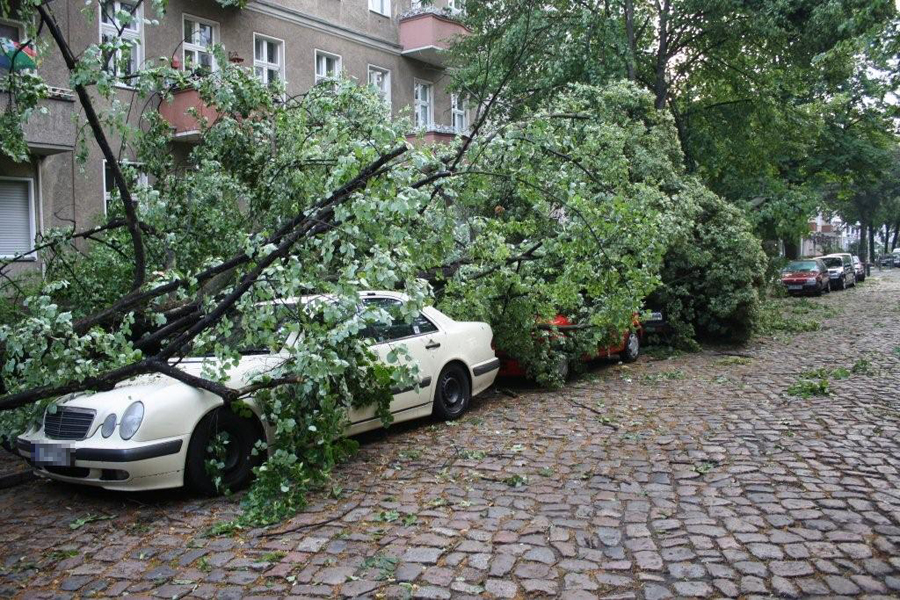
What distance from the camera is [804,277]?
33.7 m

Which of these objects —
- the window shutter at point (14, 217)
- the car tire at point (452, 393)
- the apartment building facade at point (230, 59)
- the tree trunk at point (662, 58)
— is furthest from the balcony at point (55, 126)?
the tree trunk at point (662, 58)

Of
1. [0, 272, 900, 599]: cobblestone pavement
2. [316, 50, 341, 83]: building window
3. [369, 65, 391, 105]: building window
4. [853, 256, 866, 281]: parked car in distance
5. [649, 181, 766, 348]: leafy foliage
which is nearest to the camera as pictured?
[0, 272, 900, 599]: cobblestone pavement

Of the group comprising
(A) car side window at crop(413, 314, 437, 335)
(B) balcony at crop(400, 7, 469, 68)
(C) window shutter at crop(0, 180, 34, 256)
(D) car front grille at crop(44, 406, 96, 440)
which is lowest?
(D) car front grille at crop(44, 406, 96, 440)

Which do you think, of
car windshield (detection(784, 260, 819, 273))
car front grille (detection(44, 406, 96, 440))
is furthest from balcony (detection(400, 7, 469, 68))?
car windshield (detection(784, 260, 819, 273))

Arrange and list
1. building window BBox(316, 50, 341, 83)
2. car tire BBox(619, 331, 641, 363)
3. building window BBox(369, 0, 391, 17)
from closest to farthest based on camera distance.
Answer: car tire BBox(619, 331, 641, 363), building window BBox(316, 50, 341, 83), building window BBox(369, 0, 391, 17)

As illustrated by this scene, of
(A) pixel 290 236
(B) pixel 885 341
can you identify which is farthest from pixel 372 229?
(B) pixel 885 341

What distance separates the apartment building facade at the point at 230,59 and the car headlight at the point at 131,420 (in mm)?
3051

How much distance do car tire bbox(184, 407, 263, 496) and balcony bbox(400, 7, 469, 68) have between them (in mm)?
18623

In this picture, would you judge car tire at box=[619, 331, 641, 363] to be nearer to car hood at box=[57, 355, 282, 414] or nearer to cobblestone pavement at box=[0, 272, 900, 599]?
cobblestone pavement at box=[0, 272, 900, 599]

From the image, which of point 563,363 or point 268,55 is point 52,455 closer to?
point 563,363

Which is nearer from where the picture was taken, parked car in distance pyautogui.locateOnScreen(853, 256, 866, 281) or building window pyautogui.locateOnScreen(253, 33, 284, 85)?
building window pyautogui.locateOnScreen(253, 33, 284, 85)

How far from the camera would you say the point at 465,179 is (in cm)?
702

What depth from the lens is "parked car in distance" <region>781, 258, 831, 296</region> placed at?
33.6m

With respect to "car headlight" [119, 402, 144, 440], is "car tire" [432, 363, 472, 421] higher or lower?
lower
